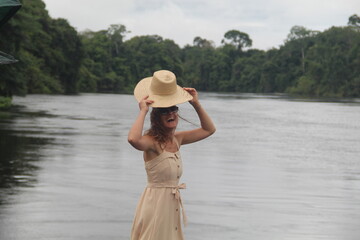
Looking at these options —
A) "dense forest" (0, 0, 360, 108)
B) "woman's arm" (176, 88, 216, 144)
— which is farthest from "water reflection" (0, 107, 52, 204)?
"dense forest" (0, 0, 360, 108)

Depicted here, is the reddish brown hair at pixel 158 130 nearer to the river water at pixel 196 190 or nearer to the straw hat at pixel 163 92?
the straw hat at pixel 163 92

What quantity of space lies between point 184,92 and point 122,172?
10411 mm

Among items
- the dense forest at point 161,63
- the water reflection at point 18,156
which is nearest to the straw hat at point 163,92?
the water reflection at point 18,156

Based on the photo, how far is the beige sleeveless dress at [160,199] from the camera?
463 cm

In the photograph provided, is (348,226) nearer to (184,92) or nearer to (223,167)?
(184,92)

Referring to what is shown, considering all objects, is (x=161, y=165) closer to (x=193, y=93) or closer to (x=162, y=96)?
(x=162, y=96)

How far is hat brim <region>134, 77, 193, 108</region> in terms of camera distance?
14.9 ft

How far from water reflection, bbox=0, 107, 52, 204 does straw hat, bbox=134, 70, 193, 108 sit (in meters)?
6.59

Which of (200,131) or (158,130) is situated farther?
(200,131)

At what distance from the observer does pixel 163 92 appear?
15.3ft

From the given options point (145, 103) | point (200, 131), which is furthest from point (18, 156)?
point (145, 103)

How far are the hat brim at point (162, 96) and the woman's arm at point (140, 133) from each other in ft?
0.21

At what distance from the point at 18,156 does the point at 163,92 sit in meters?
13.1

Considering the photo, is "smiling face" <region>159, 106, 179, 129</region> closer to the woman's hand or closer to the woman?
the woman
